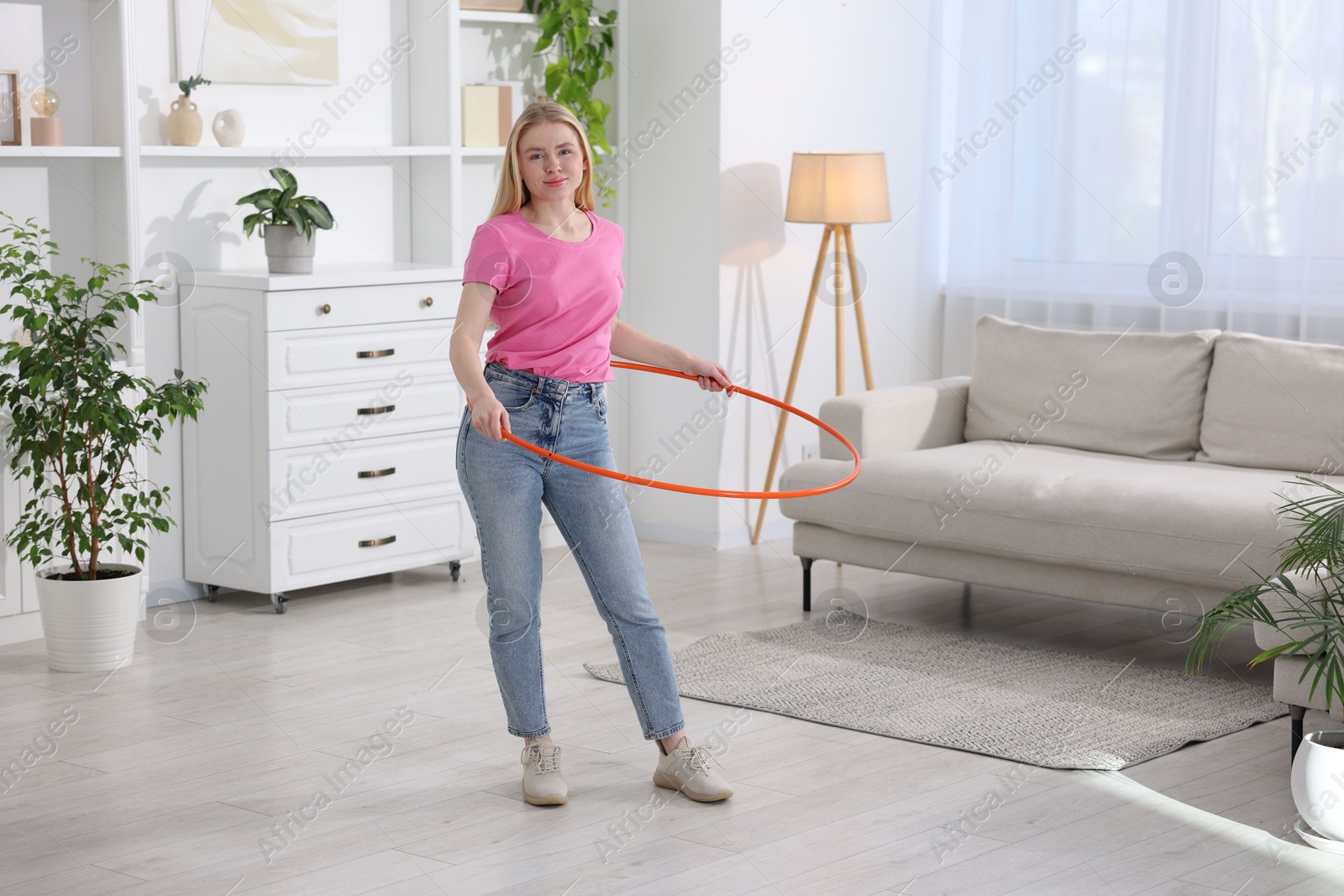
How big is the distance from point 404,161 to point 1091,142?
2.46 meters

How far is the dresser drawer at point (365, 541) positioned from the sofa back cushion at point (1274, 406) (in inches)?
90.2

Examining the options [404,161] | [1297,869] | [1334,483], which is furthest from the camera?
[404,161]

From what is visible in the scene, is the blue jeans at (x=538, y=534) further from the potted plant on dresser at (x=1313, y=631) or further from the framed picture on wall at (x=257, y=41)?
the framed picture on wall at (x=257, y=41)

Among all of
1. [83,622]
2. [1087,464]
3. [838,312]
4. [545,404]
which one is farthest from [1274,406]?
[83,622]

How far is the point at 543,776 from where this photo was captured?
3.27 meters

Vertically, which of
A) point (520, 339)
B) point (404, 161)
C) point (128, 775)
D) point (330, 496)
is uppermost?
point (404, 161)

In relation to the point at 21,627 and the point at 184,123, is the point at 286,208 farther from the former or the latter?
the point at 21,627

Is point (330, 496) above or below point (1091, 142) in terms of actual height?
below

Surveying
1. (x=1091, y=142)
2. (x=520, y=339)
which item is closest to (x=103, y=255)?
(x=520, y=339)

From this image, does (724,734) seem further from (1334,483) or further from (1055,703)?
(1334,483)

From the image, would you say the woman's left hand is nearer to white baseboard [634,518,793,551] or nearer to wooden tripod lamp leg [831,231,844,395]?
wooden tripod lamp leg [831,231,844,395]

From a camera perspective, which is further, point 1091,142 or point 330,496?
point 1091,142

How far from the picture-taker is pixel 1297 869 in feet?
9.60

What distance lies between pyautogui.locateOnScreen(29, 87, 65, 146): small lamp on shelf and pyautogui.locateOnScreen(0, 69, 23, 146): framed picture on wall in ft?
0.14
